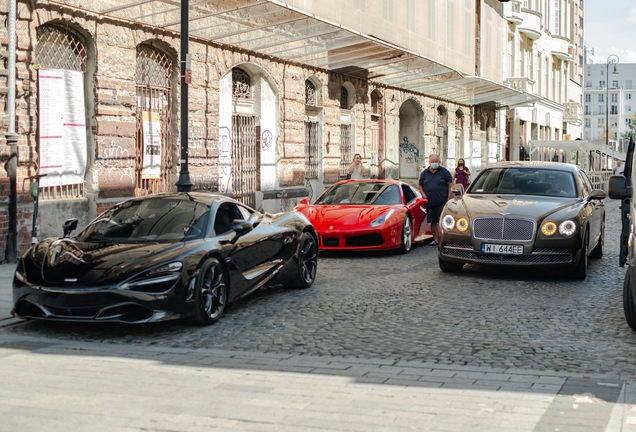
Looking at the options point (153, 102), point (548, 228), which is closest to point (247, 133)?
point (153, 102)

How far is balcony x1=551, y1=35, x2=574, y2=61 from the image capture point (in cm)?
5753

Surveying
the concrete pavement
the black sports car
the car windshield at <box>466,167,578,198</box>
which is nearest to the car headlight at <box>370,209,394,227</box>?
the car windshield at <box>466,167,578,198</box>

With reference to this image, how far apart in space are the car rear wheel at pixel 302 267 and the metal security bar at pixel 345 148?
1591 cm

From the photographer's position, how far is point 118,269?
296 inches

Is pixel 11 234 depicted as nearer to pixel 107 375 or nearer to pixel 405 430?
pixel 107 375

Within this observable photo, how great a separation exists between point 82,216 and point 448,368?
10.2 m

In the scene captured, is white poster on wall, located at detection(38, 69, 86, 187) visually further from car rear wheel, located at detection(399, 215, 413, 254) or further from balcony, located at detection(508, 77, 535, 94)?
balcony, located at detection(508, 77, 535, 94)

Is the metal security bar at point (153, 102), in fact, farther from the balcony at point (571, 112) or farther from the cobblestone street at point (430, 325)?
the balcony at point (571, 112)

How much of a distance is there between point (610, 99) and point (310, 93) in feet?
546

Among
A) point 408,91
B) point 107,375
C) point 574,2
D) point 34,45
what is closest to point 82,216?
point 34,45

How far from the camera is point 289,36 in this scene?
2019cm

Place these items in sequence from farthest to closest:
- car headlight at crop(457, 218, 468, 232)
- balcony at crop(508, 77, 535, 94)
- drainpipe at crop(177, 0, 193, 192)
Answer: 1. balcony at crop(508, 77, 535, 94)
2. drainpipe at crop(177, 0, 193, 192)
3. car headlight at crop(457, 218, 468, 232)

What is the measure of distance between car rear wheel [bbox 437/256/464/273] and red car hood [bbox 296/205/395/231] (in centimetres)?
238

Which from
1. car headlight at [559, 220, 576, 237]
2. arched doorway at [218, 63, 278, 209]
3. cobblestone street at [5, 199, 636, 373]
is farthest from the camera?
arched doorway at [218, 63, 278, 209]
